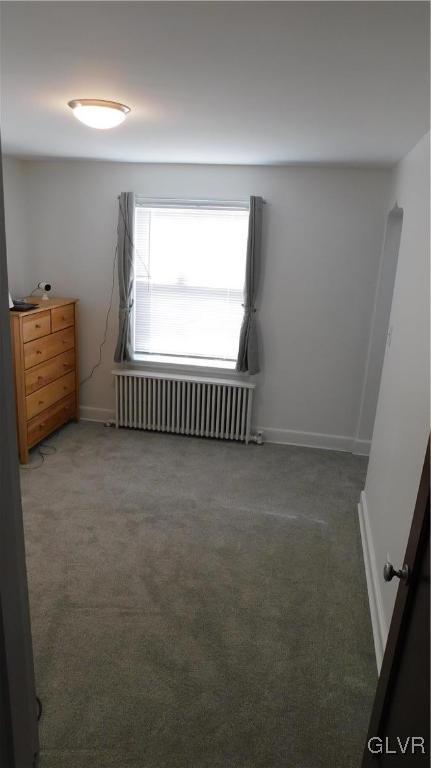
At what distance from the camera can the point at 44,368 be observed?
4.06m

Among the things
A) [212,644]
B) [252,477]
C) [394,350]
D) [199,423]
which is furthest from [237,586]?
[199,423]

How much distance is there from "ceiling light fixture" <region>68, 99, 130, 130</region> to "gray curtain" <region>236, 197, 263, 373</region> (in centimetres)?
180

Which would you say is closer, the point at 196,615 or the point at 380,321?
the point at 196,615

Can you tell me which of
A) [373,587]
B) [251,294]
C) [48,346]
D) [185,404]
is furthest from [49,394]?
[373,587]

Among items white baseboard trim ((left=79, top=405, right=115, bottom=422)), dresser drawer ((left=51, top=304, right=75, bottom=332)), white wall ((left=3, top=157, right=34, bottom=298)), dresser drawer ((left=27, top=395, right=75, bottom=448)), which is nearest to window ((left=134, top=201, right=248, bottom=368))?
dresser drawer ((left=51, top=304, right=75, bottom=332))

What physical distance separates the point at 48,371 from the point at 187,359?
4.20 feet

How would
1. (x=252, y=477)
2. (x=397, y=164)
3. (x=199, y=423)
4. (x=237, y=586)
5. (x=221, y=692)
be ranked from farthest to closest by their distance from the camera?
1. (x=199, y=423)
2. (x=252, y=477)
3. (x=397, y=164)
4. (x=237, y=586)
5. (x=221, y=692)

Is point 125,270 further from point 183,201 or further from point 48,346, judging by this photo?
point 48,346

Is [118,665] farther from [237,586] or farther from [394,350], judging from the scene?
[394,350]

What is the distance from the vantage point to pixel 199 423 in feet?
14.9

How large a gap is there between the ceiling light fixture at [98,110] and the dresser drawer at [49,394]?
89.4 inches

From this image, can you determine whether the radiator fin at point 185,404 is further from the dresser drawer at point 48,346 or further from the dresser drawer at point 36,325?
the dresser drawer at point 36,325

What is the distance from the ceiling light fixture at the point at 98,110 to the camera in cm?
224

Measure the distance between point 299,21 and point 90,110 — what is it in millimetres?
1284
